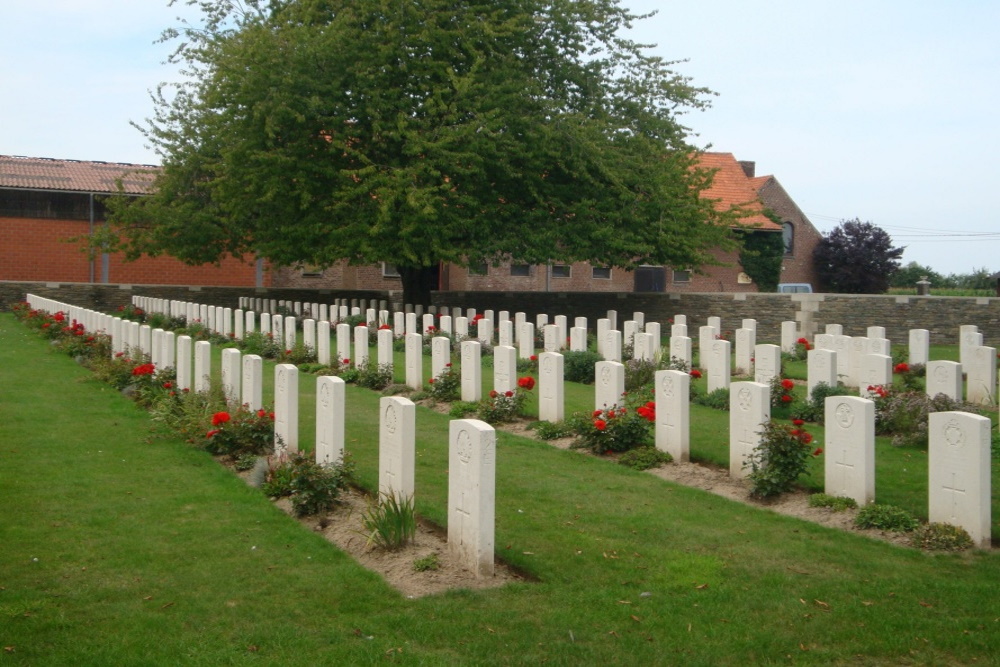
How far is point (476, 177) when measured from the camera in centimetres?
2347

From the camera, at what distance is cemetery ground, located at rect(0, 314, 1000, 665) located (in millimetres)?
4520

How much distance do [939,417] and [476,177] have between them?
710 inches

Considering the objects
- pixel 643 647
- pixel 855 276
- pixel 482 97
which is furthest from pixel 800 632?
pixel 855 276

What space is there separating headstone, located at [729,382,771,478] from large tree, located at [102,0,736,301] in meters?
13.8

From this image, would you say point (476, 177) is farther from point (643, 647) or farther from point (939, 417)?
point (643, 647)

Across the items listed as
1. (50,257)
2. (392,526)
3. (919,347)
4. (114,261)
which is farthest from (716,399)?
(50,257)

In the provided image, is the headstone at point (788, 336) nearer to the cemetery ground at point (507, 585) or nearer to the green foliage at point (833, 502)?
the cemetery ground at point (507, 585)

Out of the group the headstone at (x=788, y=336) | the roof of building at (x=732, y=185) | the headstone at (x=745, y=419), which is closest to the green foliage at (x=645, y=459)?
the headstone at (x=745, y=419)

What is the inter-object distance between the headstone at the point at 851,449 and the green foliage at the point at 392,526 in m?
3.14

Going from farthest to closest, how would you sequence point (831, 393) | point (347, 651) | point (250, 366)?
point (831, 393)
point (250, 366)
point (347, 651)

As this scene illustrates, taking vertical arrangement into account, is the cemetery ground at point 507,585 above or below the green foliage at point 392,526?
below

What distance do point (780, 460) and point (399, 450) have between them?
2932mm

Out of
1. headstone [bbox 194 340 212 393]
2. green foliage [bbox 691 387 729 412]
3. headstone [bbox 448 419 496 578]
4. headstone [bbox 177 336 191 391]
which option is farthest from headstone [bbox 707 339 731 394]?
headstone [bbox 448 419 496 578]

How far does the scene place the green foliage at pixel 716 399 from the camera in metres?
11.6
